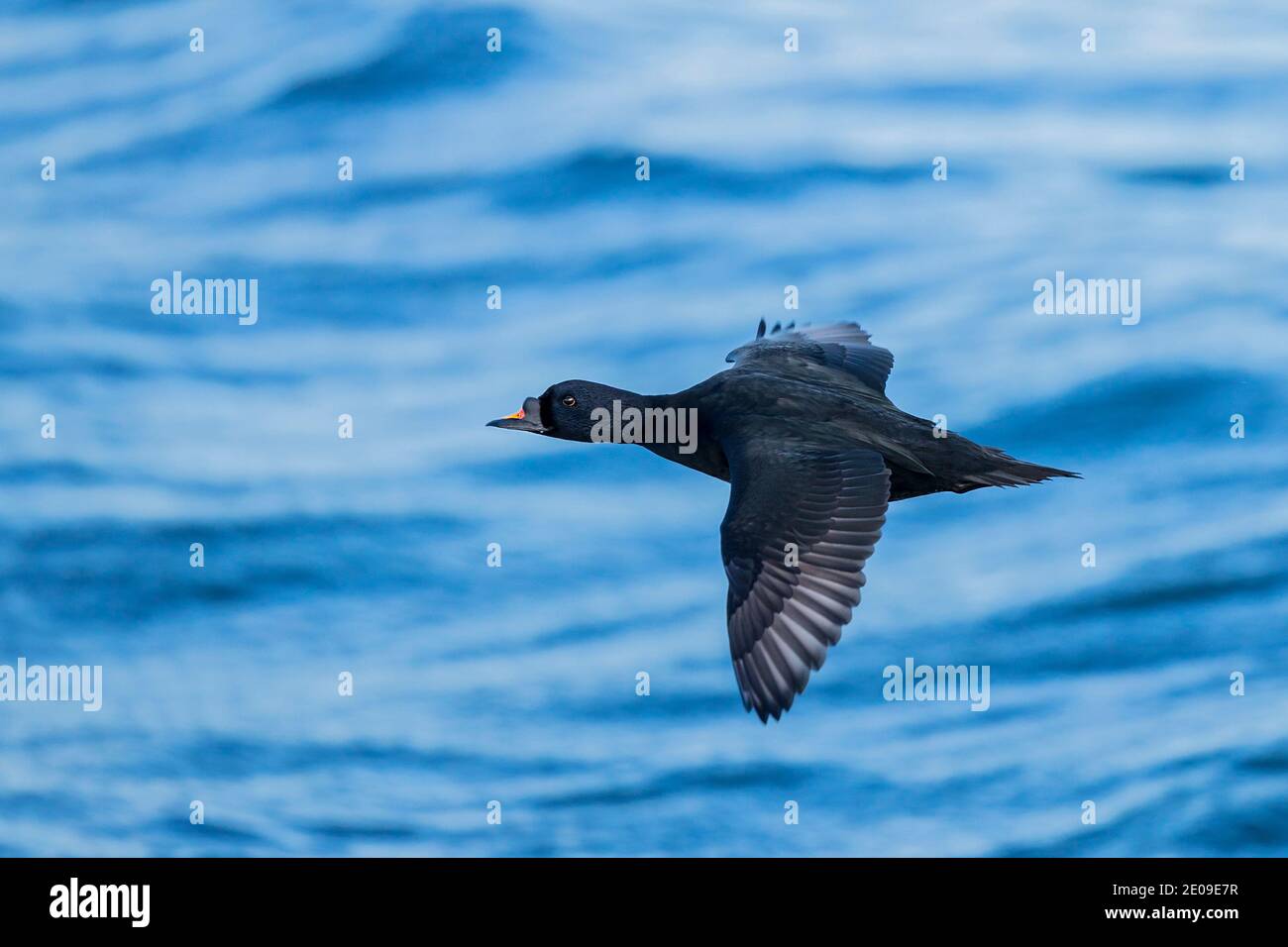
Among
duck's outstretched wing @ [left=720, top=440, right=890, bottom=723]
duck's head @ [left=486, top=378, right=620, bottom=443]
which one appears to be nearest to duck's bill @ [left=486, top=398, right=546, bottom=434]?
duck's head @ [left=486, top=378, right=620, bottom=443]

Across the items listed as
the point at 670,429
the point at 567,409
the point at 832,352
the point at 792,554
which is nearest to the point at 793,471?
the point at 792,554

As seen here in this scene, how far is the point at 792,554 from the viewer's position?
783 cm

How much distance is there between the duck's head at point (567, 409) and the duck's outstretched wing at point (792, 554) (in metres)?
1.01

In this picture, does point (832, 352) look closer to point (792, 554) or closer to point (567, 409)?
point (567, 409)

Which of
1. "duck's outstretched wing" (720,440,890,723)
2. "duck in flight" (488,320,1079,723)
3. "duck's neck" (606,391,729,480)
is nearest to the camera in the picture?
"duck's outstretched wing" (720,440,890,723)

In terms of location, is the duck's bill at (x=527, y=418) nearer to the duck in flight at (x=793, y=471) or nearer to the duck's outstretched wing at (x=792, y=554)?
the duck in flight at (x=793, y=471)

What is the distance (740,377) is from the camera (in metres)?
8.94

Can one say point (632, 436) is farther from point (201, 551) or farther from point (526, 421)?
point (201, 551)

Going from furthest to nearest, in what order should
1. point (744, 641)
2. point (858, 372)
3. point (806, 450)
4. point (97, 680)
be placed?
point (97, 680) → point (858, 372) → point (806, 450) → point (744, 641)

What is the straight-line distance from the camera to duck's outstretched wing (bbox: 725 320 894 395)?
972 centimetres

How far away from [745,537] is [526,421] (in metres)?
1.63

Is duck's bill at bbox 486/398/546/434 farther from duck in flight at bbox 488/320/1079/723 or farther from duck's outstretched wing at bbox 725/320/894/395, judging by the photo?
duck's outstretched wing at bbox 725/320/894/395

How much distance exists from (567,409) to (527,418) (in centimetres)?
21
